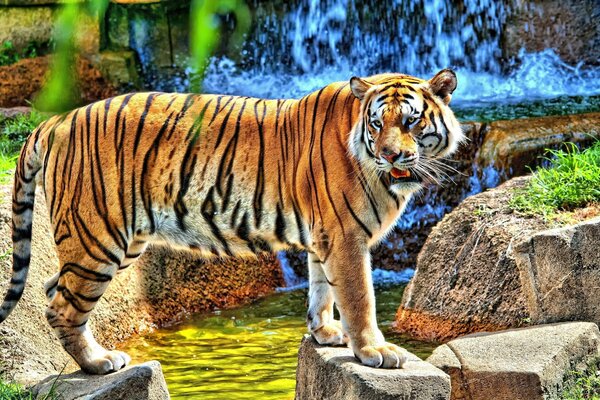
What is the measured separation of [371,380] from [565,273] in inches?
55.6

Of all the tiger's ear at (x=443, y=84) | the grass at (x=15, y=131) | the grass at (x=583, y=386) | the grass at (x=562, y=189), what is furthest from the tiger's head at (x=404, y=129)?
the grass at (x=15, y=131)

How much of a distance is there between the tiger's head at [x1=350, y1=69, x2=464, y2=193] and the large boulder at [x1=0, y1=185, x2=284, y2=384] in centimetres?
192

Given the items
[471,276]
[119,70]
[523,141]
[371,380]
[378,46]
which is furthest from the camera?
[378,46]

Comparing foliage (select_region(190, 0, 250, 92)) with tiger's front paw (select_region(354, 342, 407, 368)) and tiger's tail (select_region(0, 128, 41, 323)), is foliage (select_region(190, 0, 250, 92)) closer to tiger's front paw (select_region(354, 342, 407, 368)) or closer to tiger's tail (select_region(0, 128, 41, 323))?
tiger's front paw (select_region(354, 342, 407, 368))

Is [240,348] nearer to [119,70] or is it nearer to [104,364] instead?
[104,364]

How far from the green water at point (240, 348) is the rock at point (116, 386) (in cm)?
104

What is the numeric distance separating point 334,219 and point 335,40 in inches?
318

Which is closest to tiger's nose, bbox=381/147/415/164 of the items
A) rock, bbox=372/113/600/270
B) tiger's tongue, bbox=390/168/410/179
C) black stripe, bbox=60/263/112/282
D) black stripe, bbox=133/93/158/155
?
tiger's tongue, bbox=390/168/410/179

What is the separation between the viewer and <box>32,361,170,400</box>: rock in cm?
365

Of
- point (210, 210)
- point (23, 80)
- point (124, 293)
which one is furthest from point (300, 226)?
point (23, 80)

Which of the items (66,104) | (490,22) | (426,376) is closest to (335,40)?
(490,22)

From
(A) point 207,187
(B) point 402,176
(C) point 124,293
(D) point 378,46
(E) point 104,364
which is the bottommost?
(C) point 124,293

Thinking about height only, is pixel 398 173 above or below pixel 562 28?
above

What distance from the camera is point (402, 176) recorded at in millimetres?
3639
